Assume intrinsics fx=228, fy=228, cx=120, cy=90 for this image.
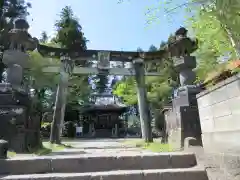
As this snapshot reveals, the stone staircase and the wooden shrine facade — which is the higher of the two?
the wooden shrine facade

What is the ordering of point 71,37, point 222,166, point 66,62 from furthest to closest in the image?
point 71,37, point 66,62, point 222,166

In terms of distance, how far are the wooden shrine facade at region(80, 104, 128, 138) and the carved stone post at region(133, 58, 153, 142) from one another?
22519mm

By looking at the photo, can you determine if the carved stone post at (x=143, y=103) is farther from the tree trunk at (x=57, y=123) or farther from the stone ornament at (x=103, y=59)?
the tree trunk at (x=57, y=123)

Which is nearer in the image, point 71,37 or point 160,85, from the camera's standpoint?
point 160,85

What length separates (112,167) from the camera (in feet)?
14.1

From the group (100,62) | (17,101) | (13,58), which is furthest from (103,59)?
(17,101)

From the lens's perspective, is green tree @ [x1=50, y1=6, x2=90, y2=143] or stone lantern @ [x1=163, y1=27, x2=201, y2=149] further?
green tree @ [x1=50, y1=6, x2=90, y2=143]

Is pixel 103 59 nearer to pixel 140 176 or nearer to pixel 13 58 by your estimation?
pixel 13 58

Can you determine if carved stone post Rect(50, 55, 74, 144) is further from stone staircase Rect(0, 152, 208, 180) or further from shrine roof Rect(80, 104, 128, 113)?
shrine roof Rect(80, 104, 128, 113)

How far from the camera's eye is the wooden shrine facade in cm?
3397

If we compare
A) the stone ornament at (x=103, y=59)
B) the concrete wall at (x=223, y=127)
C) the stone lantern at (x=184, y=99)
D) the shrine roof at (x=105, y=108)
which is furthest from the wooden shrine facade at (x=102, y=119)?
the concrete wall at (x=223, y=127)

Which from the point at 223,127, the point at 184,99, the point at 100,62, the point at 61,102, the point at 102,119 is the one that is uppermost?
the point at 100,62

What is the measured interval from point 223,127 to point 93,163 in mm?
2400

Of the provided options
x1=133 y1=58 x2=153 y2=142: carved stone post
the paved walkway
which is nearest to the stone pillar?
the paved walkway
